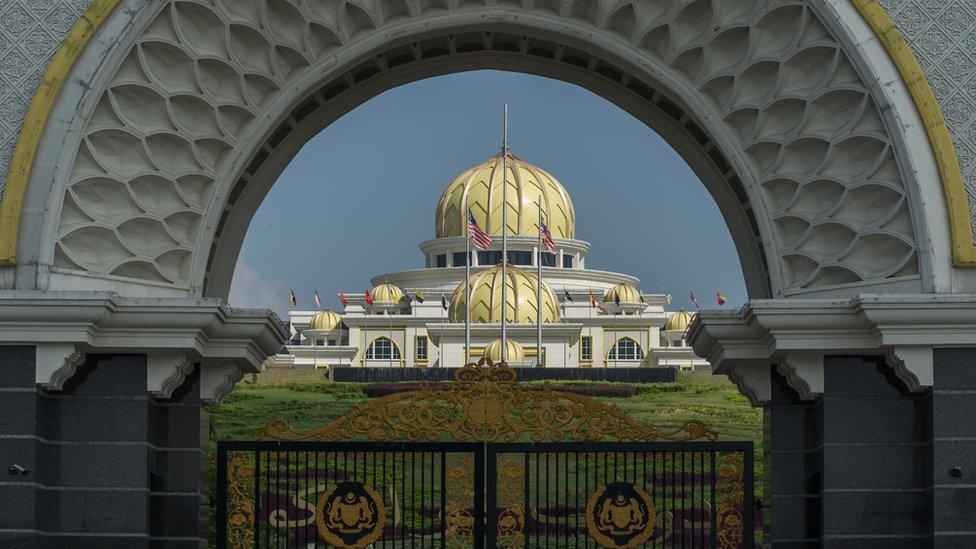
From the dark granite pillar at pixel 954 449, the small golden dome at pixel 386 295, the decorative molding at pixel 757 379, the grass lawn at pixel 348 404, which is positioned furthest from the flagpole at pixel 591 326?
the dark granite pillar at pixel 954 449

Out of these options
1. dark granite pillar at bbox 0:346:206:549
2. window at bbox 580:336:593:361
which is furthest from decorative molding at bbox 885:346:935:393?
window at bbox 580:336:593:361

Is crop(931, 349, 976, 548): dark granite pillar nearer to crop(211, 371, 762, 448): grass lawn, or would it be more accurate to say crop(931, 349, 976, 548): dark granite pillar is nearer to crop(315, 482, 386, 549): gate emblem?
crop(315, 482, 386, 549): gate emblem

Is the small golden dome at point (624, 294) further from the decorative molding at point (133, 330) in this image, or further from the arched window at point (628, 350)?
the decorative molding at point (133, 330)

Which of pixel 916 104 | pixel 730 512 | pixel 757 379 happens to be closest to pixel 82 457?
pixel 730 512

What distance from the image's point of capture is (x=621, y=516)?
11.4m

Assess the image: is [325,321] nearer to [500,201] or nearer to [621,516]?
[500,201]

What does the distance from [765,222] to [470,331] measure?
158 ft

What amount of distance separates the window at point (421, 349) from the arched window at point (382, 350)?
1437mm

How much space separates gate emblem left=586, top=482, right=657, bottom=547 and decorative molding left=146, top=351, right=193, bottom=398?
2873mm

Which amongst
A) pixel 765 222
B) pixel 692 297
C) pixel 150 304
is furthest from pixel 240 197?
pixel 692 297

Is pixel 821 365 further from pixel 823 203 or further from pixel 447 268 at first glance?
pixel 447 268

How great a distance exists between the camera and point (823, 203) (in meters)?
11.8

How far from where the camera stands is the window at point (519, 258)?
226 feet

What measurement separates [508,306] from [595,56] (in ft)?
158
